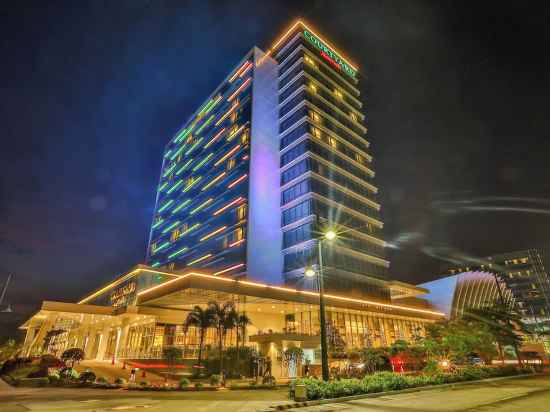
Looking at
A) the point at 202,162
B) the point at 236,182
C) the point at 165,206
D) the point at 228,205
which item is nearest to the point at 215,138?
the point at 202,162

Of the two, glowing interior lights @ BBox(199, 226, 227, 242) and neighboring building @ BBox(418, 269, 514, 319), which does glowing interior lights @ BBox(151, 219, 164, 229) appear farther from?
neighboring building @ BBox(418, 269, 514, 319)

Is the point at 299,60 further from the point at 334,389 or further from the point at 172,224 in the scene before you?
the point at 334,389

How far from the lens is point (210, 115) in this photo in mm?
87812

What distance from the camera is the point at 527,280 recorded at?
144875mm

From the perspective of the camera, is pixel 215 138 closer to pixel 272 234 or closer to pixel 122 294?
pixel 272 234

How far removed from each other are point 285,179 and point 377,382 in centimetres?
4811

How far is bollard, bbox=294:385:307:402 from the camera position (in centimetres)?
1625

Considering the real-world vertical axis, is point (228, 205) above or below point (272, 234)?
above

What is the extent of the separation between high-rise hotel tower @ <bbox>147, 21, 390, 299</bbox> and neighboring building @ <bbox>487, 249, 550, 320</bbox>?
119 m

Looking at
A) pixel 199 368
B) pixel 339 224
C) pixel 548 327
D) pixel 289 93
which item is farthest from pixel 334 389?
pixel 548 327

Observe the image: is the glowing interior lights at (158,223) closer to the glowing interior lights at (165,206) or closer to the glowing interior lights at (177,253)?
the glowing interior lights at (165,206)

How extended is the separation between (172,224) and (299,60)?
55419 mm

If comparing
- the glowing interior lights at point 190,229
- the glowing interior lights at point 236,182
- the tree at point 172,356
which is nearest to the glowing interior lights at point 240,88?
the glowing interior lights at point 236,182

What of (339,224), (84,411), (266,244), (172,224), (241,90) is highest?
(241,90)
